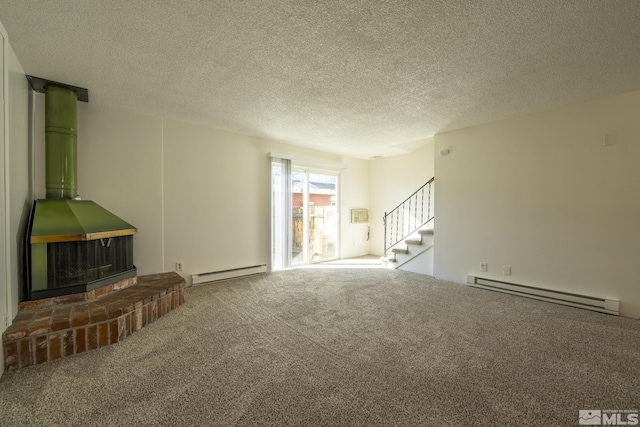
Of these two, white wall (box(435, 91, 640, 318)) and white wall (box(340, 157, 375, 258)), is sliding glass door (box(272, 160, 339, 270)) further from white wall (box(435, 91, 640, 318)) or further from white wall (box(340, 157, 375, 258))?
white wall (box(435, 91, 640, 318))

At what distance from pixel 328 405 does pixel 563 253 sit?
3657 mm

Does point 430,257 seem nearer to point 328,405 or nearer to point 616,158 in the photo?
point 616,158

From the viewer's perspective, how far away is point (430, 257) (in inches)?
188

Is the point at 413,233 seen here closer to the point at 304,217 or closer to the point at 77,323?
the point at 304,217

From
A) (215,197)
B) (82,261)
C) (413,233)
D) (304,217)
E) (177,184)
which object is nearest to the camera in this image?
(82,261)

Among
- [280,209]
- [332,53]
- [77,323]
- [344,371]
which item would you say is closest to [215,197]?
[280,209]

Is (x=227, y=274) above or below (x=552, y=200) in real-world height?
below

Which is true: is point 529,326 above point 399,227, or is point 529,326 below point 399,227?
below

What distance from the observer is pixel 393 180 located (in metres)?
6.45

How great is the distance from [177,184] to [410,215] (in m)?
4.84

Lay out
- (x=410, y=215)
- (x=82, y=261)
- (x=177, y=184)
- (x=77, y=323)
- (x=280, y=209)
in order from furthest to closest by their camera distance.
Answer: (x=410, y=215) → (x=280, y=209) → (x=177, y=184) → (x=82, y=261) → (x=77, y=323)

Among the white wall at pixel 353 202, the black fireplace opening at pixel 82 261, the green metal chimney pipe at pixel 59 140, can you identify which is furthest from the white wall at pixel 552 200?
the green metal chimney pipe at pixel 59 140

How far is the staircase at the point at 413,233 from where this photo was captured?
4.86m

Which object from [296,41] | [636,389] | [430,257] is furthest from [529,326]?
[296,41]
